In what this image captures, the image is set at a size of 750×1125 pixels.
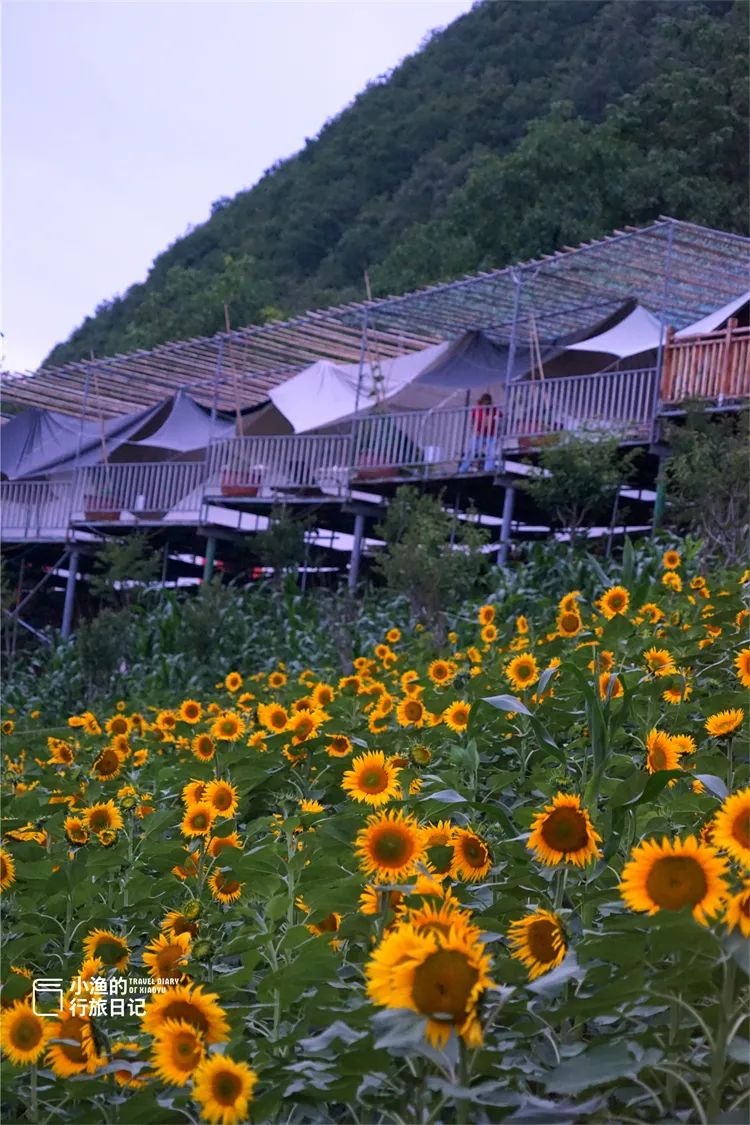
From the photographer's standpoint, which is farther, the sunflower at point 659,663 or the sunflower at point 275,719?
the sunflower at point 275,719

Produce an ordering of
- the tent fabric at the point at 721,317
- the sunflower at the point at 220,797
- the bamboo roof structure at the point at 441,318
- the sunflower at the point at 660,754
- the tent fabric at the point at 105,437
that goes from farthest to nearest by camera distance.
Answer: the tent fabric at the point at 105,437
the tent fabric at the point at 721,317
the bamboo roof structure at the point at 441,318
the sunflower at the point at 220,797
the sunflower at the point at 660,754

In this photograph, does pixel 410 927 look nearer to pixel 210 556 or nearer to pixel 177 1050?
pixel 177 1050

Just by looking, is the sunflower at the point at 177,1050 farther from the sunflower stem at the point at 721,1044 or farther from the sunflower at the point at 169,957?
the sunflower stem at the point at 721,1044

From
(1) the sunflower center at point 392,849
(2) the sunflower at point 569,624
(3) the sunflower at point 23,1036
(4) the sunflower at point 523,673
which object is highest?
(2) the sunflower at point 569,624

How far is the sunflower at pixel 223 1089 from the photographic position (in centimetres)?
154

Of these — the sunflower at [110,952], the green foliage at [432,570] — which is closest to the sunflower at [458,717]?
the sunflower at [110,952]

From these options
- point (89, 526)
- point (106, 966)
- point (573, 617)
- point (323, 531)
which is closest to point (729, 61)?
point (323, 531)

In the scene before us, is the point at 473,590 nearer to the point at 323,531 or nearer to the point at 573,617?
→ the point at 573,617

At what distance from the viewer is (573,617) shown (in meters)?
4.38

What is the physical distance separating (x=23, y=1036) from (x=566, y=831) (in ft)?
2.60

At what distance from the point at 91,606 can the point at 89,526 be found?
357 centimetres

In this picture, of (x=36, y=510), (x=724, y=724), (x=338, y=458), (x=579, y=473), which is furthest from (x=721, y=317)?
(x=724, y=724)

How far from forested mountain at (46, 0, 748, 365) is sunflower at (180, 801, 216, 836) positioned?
32.7 metres

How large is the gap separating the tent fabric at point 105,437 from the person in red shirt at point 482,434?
26.3 feet
